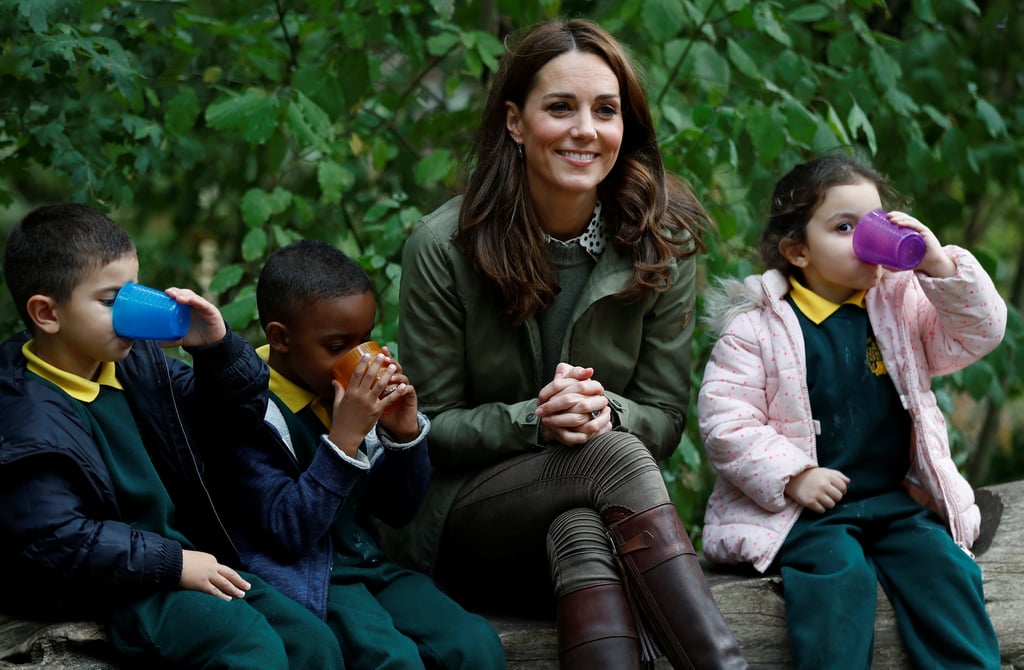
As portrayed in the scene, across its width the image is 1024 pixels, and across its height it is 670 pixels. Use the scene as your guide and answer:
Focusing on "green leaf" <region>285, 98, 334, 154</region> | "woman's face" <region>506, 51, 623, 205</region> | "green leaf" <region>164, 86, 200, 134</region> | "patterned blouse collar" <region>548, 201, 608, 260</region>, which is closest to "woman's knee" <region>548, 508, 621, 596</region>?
"patterned blouse collar" <region>548, 201, 608, 260</region>

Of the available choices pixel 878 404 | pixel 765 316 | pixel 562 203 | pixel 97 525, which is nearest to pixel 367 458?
pixel 97 525

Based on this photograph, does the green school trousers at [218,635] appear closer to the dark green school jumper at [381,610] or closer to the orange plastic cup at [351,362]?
the dark green school jumper at [381,610]

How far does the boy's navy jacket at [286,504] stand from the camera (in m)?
2.41

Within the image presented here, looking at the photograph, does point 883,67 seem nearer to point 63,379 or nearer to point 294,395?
point 294,395

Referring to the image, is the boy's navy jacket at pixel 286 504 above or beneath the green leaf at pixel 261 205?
beneath

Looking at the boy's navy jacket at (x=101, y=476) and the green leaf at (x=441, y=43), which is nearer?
the boy's navy jacket at (x=101, y=476)

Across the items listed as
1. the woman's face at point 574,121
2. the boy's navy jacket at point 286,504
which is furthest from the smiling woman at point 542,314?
the boy's navy jacket at point 286,504

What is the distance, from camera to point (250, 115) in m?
3.18

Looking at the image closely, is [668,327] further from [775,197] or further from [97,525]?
[97,525]

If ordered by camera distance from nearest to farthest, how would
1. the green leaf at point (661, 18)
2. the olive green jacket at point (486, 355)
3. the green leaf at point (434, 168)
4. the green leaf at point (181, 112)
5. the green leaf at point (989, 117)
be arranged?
the olive green jacket at point (486, 355) < the green leaf at point (661, 18) < the green leaf at point (181, 112) < the green leaf at point (434, 168) < the green leaf at point (989, 117)

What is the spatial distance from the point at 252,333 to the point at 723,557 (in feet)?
5.87

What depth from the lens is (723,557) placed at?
9.47 ft

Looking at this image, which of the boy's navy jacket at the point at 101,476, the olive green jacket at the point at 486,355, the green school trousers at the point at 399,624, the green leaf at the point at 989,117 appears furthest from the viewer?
the green leaf at the point at 989,117

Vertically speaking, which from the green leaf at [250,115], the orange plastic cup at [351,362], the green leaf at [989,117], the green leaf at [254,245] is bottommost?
the green leaf at [254,245]
